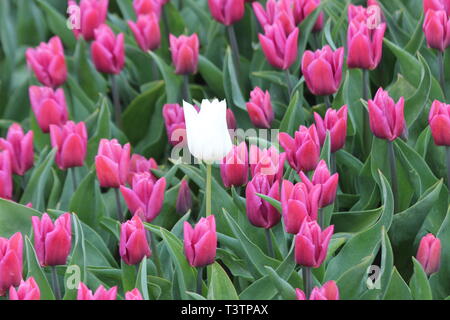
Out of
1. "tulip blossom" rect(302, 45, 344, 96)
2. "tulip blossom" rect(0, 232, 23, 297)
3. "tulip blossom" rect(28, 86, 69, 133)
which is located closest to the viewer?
"tulip blossom" rect(0, 232, 23, 297)

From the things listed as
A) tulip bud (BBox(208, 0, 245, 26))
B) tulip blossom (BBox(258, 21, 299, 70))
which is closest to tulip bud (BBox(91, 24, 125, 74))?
tulip bud (BBox(208, 0, 245, 26))

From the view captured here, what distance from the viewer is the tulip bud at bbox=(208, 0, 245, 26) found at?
2.60 metres

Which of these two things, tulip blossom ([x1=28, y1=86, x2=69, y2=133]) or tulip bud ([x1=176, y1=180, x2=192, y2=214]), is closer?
tulip bud ([x1=176, y1=180, x2=192, y2=214])

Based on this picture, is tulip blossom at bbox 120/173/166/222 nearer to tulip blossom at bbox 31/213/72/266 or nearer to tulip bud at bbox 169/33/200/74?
tulip blossom at bbox 31/213/72/266

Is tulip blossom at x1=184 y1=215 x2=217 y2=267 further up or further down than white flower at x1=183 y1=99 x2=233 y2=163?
further down

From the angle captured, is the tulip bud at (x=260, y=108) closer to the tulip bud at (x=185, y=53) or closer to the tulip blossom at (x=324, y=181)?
the tulip bud at (x=185, y=53)

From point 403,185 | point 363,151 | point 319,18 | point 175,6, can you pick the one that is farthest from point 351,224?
point 175,6

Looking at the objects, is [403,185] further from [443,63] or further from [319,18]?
[319,18]

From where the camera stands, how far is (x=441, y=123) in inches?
77.4

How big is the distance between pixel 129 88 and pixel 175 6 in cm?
40

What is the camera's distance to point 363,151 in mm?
2357

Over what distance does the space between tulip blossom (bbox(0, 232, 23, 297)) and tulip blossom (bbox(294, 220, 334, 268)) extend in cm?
51

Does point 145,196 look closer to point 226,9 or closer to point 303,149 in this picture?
point 303,149

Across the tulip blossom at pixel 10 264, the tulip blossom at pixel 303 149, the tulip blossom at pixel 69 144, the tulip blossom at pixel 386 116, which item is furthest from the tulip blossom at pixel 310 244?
the tulip blossom at pixel 69 144
